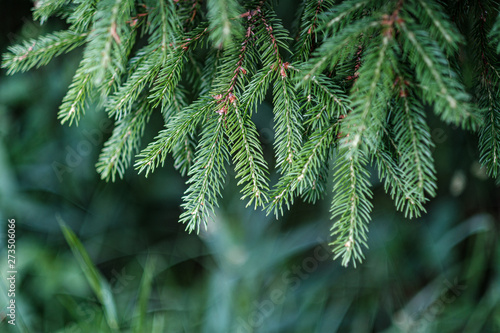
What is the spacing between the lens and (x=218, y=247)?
136 cm

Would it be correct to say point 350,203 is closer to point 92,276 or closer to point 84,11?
point 84,11

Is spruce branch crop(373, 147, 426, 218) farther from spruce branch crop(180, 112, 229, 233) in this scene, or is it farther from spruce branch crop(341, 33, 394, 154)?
spruce branch crop(180, 112, 229, 233)

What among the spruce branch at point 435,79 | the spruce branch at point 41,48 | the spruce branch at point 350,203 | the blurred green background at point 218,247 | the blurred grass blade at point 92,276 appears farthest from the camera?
the blurred green background at point 218,247

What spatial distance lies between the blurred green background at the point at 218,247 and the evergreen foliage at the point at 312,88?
2.07 ft

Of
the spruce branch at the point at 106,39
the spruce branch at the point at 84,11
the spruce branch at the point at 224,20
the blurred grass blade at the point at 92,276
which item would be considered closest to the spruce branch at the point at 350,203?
the spruce branch at the point at 224,20

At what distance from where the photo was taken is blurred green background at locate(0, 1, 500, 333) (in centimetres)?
122

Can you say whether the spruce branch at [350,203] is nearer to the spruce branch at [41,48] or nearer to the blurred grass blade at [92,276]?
the spruce branch at [41,48]

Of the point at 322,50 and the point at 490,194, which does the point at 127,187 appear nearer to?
the point at 322,50

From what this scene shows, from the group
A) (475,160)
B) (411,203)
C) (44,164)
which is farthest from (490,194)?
(44,164)

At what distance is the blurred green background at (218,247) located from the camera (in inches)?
48.2

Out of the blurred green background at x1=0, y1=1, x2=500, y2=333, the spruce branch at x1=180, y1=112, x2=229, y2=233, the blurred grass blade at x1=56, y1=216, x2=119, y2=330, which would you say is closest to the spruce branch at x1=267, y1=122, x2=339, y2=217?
the spruce branch at x1=180, y1=112, x2=229, y2=233

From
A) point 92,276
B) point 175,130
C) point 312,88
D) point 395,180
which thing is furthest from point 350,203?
point 92,276

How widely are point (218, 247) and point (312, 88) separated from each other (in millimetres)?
877

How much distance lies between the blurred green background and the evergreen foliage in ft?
2.07
